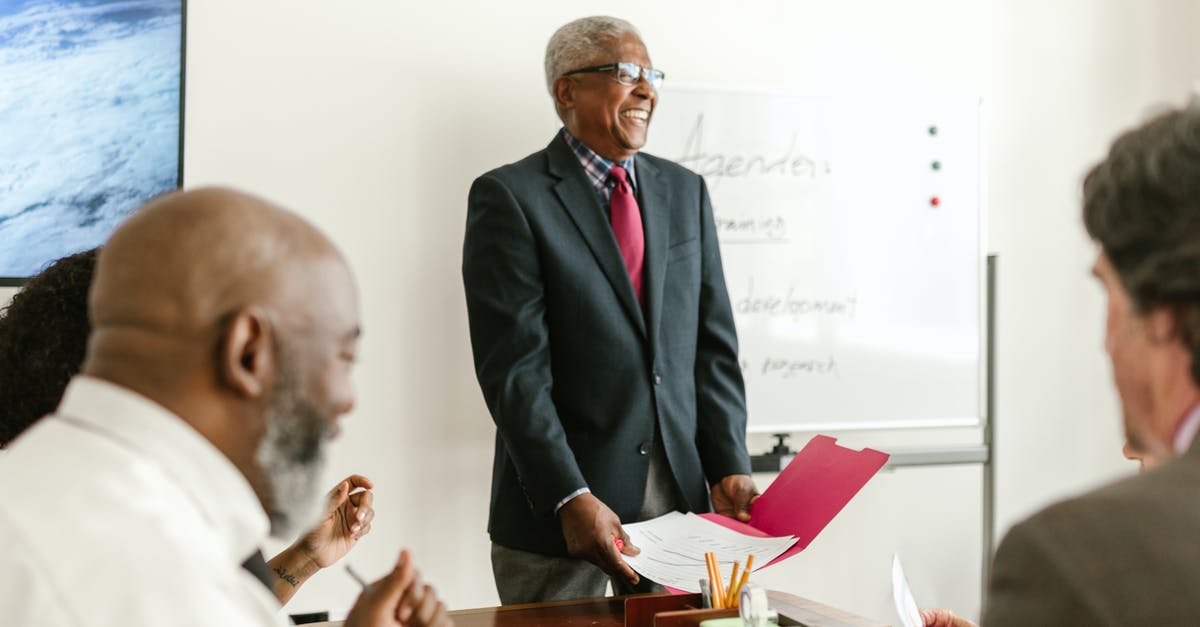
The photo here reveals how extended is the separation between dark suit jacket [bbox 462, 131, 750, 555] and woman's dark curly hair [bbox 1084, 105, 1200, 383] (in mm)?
1359

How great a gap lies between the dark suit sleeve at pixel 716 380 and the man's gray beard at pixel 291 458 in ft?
4.56

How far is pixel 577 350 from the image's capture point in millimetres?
2232

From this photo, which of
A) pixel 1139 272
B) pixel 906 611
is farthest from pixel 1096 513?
pixel 906 611

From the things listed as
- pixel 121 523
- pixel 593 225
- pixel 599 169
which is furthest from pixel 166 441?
pixel 599 169

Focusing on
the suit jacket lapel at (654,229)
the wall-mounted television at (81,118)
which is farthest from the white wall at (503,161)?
the suit jacket lapel at (654,229)

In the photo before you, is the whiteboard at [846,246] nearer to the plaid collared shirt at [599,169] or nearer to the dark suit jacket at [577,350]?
the plaid collared shirt at [599,169]

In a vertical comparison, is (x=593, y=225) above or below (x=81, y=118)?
below

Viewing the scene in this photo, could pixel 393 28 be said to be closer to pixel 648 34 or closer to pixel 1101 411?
pixel 648 34

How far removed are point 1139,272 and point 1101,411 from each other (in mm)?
3211

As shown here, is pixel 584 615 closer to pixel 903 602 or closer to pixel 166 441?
pixel 903 602

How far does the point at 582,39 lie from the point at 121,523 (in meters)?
1.85

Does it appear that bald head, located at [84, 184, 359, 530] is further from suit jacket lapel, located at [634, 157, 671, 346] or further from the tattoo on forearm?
suit jacket lapel, located at [634, 157, 671, 346]

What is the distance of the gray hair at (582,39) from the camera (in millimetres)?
2408

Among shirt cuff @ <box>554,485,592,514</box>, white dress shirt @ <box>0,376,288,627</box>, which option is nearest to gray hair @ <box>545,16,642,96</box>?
shirt cuff @ <box>554,485,592,514</box>
